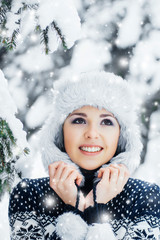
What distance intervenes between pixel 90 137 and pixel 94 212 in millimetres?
509

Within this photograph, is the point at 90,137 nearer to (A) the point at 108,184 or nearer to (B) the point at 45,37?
(A) the point at 108,184

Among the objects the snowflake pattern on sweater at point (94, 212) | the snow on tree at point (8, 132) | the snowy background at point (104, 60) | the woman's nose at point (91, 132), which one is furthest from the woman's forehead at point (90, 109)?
the snowy background at point (104, 60)

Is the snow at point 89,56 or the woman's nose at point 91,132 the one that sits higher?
the woman's nose at point 91,132

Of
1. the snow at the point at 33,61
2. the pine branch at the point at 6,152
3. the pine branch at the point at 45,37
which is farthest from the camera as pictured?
the snow at the point at 33,61

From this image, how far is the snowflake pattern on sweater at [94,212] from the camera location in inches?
76.4

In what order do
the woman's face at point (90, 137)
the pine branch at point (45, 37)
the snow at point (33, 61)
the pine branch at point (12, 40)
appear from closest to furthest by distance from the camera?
1. the pine branch at point (12, 40)
2. the pine branch at point (45, 37)
3. the woman's face at point (90, 137)
4. the snow at point (33, 61)

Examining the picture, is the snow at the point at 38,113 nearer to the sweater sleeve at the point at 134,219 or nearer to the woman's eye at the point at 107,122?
the woman's eye at the point at 107,122

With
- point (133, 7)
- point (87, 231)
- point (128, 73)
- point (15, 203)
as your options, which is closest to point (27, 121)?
point (128, 73)

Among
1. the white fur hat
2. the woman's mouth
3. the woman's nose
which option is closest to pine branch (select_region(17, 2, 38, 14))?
the white fur hat

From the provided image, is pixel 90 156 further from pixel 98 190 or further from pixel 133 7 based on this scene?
pixel 133 7

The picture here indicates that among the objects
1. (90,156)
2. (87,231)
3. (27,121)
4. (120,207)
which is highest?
(90,156)

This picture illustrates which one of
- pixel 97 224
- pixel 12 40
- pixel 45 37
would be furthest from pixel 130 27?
pixel 97 224

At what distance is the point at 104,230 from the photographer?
183cm

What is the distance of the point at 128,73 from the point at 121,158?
461 cm
